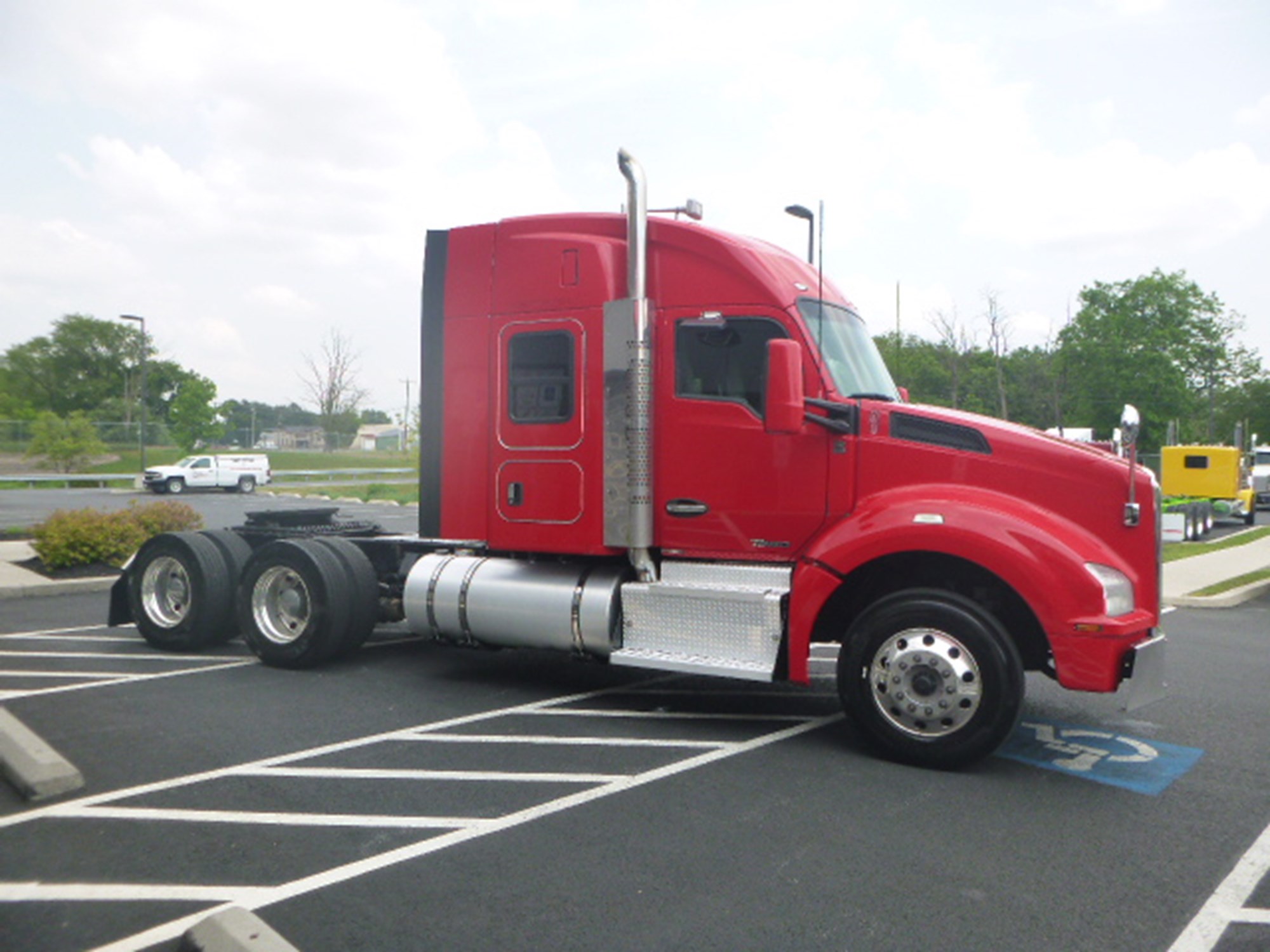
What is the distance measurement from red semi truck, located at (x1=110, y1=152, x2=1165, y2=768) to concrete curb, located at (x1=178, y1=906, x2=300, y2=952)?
10.9ft

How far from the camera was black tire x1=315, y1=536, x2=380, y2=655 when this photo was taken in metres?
8.02

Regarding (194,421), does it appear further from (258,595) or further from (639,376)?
(639,376)

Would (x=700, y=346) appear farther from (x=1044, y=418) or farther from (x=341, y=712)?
(x=1044, y=418)

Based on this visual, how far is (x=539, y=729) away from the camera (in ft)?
21.0

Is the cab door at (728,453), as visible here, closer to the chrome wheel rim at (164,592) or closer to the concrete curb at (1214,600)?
the chrome wheel rim at (164,592)

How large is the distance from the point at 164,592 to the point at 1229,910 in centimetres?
831

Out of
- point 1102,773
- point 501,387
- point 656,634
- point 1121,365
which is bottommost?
point 1102,773

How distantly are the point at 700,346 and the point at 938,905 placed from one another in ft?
12.4

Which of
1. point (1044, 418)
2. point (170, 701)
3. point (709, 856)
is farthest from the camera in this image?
point (1044, 418)

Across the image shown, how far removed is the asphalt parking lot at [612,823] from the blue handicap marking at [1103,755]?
3cm

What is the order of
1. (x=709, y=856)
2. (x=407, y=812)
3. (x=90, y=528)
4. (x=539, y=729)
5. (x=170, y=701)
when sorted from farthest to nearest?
(x=90, y=528) < (x=170, y=701) < (x=539, y=729) < (x=407, y=812) < (x=709, y=856)

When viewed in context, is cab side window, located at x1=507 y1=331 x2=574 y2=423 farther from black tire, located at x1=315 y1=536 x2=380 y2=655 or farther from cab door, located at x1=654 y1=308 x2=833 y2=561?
black tire, located at x1=315 y1=536 x2=380 y2=655

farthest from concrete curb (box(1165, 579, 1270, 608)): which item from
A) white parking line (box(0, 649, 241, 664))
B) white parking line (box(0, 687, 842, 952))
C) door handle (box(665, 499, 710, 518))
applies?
white parking line (box(0, 649, 241, 664))

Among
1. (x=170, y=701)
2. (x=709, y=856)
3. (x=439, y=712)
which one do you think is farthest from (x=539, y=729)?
(x=170, y=701)
